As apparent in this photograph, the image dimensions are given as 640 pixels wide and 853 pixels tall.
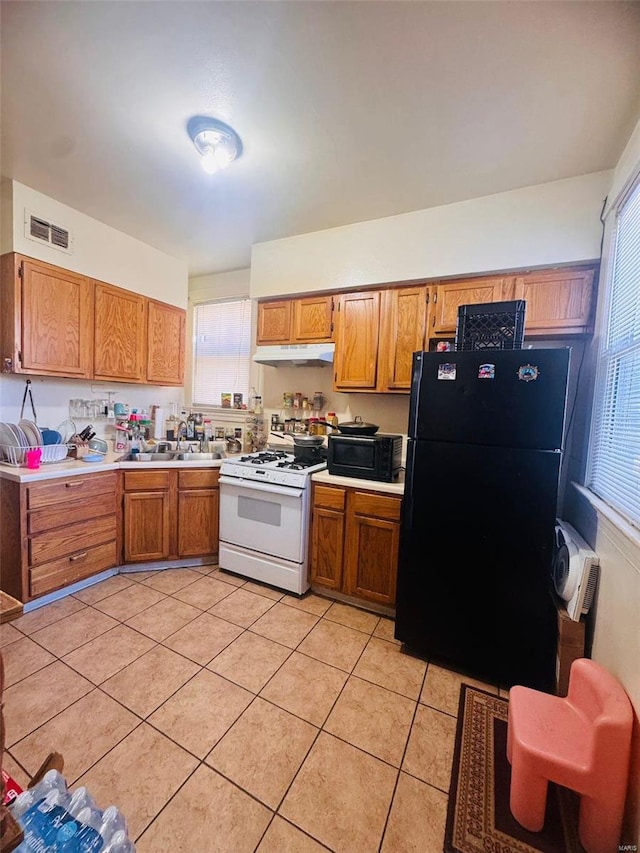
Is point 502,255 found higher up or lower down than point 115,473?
higher up

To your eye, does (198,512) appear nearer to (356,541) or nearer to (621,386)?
(356,541)

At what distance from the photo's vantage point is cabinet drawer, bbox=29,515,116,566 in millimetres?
2236

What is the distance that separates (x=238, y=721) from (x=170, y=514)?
5.36 feet

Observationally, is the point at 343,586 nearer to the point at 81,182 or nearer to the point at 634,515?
the point at 634,515

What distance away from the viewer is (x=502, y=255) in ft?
7.35

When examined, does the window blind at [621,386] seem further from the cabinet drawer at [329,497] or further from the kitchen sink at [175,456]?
the kitchen sink at [175,456]

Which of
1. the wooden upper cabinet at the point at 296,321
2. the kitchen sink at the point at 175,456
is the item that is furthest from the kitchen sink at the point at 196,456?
the wooden upper cabinet at the point at 296,321

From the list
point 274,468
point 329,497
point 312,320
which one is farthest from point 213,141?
point 329,497

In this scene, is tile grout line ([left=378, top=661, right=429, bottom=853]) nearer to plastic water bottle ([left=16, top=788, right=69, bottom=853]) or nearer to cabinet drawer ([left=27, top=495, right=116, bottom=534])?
plastic water bottle ([left=16, top=788, right=69, bottom=853])

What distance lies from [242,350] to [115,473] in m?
1.73

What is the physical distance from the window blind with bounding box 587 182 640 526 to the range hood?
1.70 metres

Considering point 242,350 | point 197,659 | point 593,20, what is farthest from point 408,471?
point 242,350

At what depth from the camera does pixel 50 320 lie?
8.40 ft

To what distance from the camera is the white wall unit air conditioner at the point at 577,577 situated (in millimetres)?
1575
